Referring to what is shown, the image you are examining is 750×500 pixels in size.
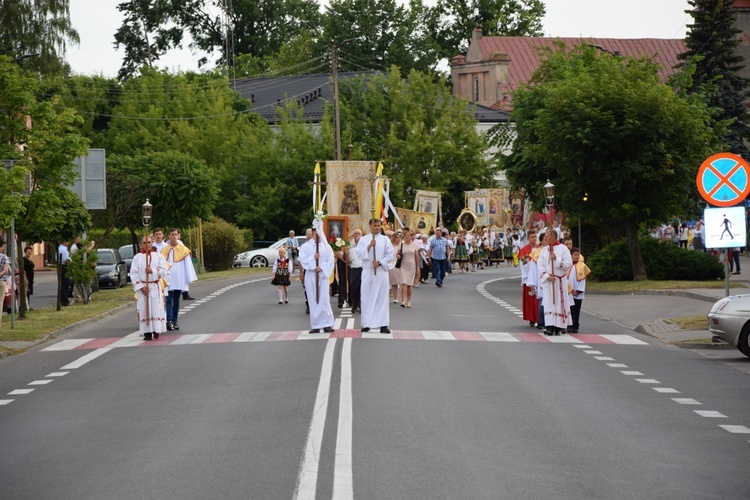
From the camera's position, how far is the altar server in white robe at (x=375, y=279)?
23062 millimetres

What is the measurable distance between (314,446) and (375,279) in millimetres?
13054

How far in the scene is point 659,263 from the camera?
132ft

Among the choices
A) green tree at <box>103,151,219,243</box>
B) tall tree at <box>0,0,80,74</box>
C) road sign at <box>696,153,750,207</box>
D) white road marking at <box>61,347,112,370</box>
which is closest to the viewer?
white road marking at <box>61,347,112,370</box>

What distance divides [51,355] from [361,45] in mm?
79095

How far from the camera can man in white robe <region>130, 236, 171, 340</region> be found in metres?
22.7

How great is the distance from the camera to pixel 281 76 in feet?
316

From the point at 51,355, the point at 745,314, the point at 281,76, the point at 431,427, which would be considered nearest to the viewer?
the point at 431,427

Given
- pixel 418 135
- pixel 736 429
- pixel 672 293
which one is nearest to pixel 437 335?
pixel 736 429

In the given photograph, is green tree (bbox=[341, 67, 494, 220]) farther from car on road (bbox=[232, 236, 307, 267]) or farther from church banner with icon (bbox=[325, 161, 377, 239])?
church banner with icon (bbox=[325, 161, 377, 239])

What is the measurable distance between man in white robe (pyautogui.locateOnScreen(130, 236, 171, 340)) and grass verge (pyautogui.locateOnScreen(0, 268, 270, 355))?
192 cm

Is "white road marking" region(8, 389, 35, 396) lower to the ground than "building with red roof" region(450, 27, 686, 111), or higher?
lower

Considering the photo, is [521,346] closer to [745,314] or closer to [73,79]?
[745,314]

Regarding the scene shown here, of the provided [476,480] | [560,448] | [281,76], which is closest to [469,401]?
[560,448]

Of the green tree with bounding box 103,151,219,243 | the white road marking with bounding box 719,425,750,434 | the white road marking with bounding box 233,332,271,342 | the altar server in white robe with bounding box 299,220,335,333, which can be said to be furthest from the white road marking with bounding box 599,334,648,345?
the green tree with bounding box 103,151,219,243
